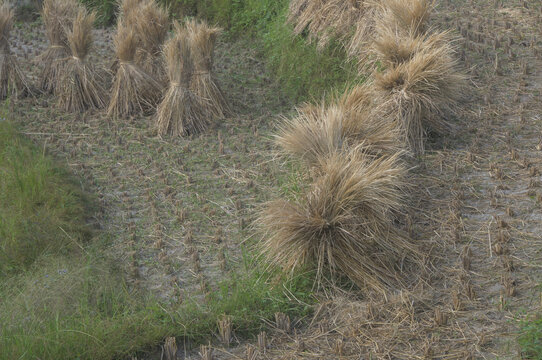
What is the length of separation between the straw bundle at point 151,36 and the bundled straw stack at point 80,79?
0.52m

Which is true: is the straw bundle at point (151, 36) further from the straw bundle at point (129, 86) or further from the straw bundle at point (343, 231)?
the straw bundle at point (343, 231)

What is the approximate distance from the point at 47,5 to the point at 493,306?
614cm

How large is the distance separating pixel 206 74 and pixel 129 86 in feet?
2.71

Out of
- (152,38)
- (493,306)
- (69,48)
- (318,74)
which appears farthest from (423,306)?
(69,48)

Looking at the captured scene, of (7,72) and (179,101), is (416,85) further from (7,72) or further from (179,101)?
(7,72)

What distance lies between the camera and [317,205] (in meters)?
4.74

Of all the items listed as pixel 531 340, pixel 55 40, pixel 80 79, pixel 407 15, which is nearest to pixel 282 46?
pixel 407 15

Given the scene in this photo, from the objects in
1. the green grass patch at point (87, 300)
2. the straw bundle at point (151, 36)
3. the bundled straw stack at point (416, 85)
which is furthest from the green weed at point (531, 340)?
the straw bundle at point (151, 36)

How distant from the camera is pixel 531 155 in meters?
5.82

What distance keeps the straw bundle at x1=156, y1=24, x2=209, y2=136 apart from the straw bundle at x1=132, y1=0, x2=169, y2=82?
2.65 feet

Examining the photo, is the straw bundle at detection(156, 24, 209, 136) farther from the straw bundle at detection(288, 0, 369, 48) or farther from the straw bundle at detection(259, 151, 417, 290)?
the straw bundle at detection(259, 151, 417, 290)

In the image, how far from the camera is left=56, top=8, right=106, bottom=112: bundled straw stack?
307 inches

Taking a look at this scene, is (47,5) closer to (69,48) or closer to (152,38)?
(69,48)

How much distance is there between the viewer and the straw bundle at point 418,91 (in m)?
6.04
